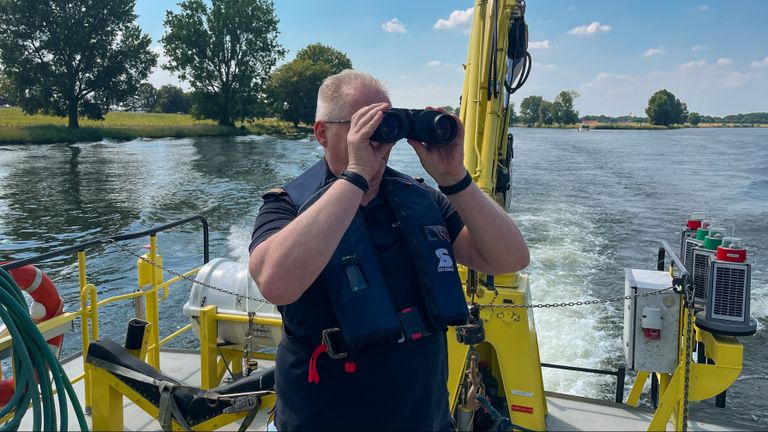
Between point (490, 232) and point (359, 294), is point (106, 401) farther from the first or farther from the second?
point (490, 232)

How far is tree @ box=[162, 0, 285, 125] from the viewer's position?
48.3 meters

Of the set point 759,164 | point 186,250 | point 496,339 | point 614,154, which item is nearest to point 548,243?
point 186,250

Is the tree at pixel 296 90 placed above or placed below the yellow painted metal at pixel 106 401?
above

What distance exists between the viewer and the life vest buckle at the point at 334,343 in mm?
1295

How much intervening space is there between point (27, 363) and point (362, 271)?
63.6 inches

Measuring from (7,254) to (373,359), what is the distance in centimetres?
1389

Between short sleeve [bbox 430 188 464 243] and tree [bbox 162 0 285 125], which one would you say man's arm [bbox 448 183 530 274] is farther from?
tree [bbox 162 0 285 125]

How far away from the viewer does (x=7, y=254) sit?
1248 centimetres

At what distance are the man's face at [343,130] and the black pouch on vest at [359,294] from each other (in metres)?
0.17

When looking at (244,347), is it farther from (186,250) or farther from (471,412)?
(186,250)

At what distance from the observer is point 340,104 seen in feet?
4.45

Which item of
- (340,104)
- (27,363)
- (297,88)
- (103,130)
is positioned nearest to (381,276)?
(340,104)

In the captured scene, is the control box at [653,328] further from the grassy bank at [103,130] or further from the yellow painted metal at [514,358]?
the grassy bank at [103,130]

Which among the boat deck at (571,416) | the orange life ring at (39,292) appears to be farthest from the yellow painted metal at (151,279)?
the orange life ring at (39,292)
